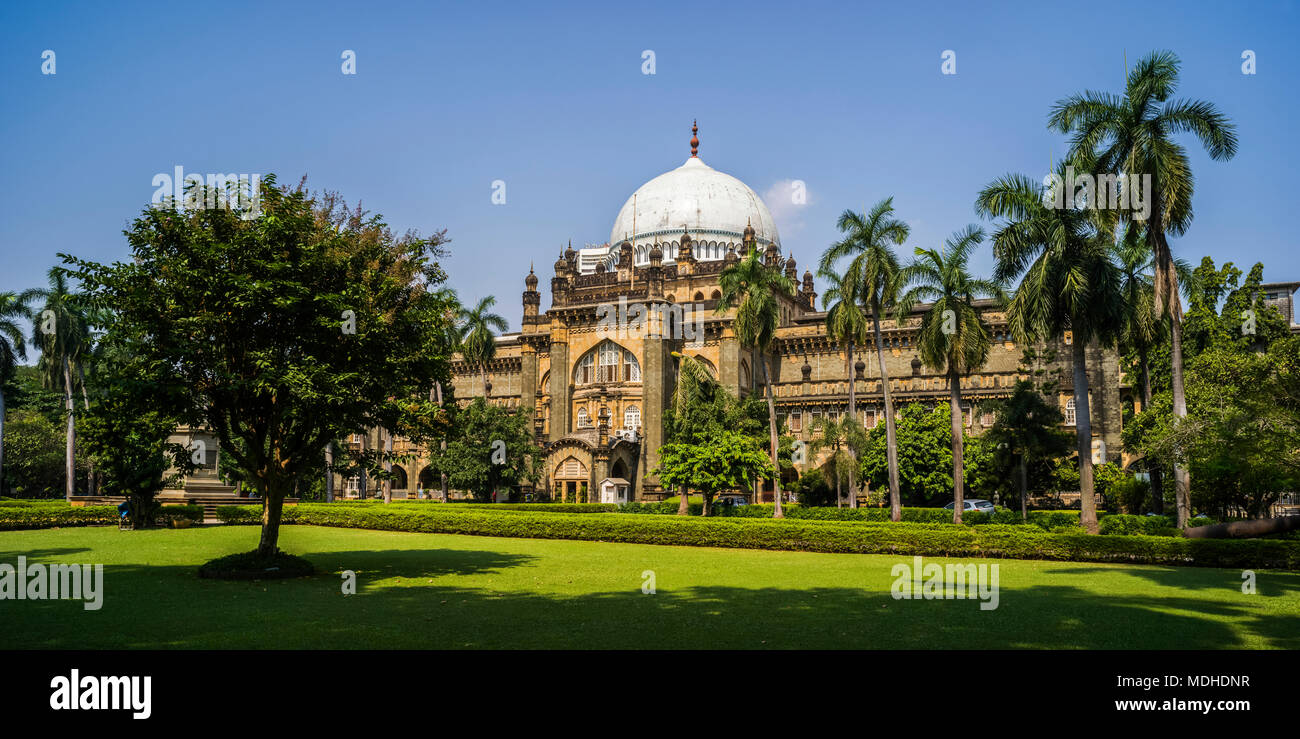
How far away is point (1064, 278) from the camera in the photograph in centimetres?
2709

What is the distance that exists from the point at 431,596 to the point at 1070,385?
154 feet

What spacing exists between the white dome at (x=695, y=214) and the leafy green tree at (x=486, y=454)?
22.3 m

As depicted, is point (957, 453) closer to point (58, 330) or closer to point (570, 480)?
point (570, 480)

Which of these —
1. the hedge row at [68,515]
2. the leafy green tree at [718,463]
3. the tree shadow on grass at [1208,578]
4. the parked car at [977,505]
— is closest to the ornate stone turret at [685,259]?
the leafy green tree at [718,463]

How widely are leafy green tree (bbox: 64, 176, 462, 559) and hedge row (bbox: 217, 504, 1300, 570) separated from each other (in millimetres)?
11498

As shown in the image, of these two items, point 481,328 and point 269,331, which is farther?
point 481,328

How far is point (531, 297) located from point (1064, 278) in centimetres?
4424

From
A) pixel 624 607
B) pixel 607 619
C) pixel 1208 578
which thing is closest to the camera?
pixel 607 619

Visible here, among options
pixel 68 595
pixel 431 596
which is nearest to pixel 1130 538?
pixel 431 596

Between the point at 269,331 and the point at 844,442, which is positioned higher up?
the point at 269,331

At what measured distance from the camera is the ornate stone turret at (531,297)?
213 feet

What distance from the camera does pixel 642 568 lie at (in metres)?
20.3

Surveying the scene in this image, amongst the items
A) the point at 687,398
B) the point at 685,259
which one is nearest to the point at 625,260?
the point at 685,259

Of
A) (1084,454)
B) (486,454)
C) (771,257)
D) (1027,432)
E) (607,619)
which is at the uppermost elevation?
(771,257)
